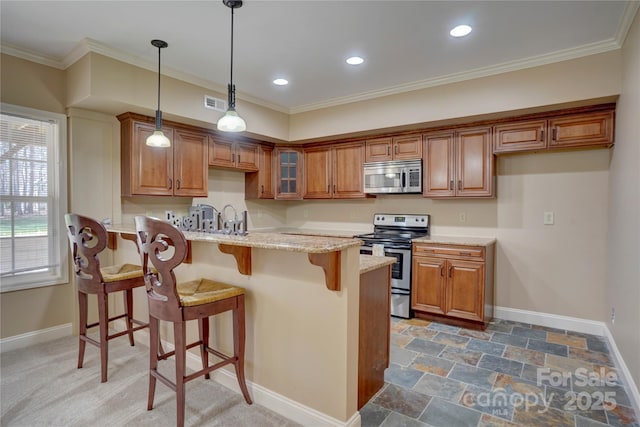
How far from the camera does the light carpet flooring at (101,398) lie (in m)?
2.02

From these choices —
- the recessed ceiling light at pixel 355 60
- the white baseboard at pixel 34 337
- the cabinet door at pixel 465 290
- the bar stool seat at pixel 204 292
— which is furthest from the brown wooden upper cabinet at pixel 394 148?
the white baseboard at pixel 34 337

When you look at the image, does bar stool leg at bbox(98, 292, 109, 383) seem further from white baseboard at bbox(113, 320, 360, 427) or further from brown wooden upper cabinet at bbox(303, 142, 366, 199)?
brown wooden upper cabinet at bbox(303, 142, 366, 199)

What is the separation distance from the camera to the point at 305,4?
2.36m

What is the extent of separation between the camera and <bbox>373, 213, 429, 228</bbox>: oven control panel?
4.39 m

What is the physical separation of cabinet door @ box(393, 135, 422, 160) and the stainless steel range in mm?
788

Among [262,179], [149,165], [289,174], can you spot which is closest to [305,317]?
[149,165]

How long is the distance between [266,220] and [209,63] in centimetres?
260

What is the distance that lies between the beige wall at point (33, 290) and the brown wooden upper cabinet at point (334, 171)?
116 inches

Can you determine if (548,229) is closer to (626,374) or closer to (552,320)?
(552,320)

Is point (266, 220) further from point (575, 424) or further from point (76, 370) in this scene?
point (575, 424)

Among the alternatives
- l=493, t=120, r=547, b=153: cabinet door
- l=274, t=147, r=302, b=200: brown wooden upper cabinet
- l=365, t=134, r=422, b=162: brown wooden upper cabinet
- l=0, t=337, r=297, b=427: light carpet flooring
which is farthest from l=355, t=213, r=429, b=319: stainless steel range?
l=0, t=337, r=297, b=427: light carpet flooring

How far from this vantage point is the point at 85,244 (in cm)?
249

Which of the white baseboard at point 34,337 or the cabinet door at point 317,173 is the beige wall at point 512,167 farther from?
the cabinet door at point 317,173

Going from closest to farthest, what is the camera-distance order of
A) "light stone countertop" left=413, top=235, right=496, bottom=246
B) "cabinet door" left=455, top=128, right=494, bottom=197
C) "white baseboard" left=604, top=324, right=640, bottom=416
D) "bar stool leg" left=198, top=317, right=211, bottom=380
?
"white baseboard" left=604, top=324, right=640, bottom=416 < "bar stool leg" left=198, top=317, right=211, bottom=380 < "light stone countertop" left=413, top=235, right=496, bottom=246 < "cabinet door" left=455, top=128, right=494, bottom=197
